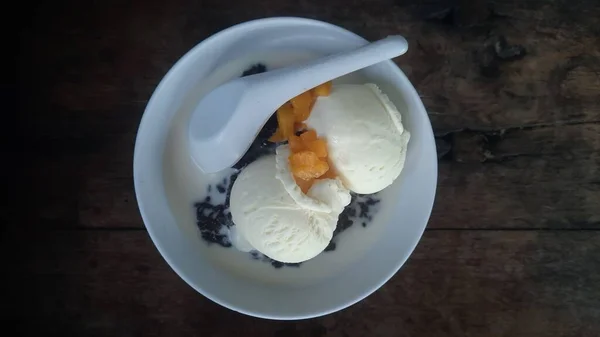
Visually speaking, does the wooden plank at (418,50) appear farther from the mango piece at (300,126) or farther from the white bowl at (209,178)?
the mango piece at (300,126)

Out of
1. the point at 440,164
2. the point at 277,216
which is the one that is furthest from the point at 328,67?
the point at 440,164

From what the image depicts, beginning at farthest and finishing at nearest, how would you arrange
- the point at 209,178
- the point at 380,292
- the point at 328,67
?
the point at 380,292 < the point at 209,178 < the point at 328,67

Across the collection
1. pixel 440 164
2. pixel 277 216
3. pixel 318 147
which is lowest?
pixel 277 216

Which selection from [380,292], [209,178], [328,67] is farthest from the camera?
[380,292]

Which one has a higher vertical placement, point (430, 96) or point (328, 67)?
point (430, 96)

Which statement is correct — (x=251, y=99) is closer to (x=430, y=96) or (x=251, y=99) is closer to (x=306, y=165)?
(x=306, y=165)

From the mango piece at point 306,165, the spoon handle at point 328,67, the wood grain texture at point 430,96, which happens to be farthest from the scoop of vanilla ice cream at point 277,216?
the wood grain texture at point 430,96

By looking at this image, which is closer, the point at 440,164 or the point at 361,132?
the point at 361,132

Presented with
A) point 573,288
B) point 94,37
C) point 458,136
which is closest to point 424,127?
point 458,136
